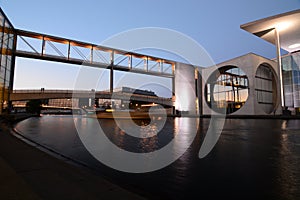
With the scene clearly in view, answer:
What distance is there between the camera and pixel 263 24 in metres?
32.1

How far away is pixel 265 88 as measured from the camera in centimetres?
3434

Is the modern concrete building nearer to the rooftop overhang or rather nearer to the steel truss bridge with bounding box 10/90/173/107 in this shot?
the rooftop overhang

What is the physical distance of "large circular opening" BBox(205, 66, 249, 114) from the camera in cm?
3484

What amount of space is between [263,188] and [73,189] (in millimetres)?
2481

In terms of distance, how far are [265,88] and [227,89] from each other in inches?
246

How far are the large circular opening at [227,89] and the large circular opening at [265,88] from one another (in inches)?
74.1

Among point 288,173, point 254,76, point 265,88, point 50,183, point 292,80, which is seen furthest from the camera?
point 292,80

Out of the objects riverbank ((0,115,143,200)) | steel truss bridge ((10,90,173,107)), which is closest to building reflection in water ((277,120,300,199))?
riverbank ((0,115,143,200))

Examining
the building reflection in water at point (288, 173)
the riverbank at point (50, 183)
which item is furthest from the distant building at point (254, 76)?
the riverbank at point (50, 183)

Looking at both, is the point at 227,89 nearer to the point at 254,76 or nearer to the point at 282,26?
the point at 254,76

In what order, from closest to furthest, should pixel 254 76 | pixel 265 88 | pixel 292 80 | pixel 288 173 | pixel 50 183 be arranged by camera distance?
pixel 50 183 → pixel 288 173 → pixel 254 76 → pixel 265 88 → pixel 292 80

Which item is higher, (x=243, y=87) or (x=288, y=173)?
(x=243, y=87)

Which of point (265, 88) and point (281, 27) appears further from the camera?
Result: point (265, 88)

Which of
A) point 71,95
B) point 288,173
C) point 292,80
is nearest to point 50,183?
point 288,173
